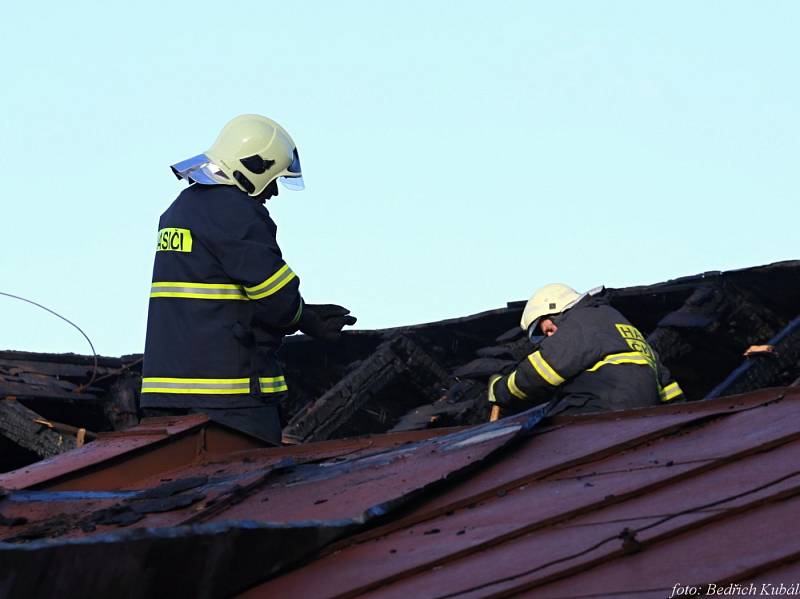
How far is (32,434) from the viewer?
8.15 meters

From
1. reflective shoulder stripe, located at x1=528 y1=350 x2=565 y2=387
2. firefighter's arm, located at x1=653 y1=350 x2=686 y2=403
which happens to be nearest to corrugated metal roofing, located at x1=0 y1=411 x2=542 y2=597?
reflective shoulder stripe, located at x1=528 y1=350 x2=565 y2=387

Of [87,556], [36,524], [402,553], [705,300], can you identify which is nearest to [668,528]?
[402,553]

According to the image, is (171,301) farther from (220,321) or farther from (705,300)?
(705,300)

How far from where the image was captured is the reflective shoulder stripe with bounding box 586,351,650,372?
22.3 ft

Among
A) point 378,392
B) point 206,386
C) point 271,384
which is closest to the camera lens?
point 206,386

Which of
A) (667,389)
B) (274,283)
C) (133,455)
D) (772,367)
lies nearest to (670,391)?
(667,389)

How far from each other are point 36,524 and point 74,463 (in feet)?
2.76

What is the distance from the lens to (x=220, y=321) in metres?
6.17

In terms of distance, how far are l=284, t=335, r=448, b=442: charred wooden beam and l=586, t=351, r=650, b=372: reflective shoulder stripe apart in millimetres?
2141

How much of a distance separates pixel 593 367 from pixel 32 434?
3292 mm

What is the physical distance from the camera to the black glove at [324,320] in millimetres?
6531

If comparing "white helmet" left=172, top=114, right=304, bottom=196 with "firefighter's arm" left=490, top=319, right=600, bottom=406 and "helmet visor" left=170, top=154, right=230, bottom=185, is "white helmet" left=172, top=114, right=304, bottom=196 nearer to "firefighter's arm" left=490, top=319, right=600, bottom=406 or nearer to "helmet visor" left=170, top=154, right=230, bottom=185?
"helmet visor" left=170, top=154, right=230, bottom=185

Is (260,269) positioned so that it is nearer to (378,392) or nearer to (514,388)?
(514,388)

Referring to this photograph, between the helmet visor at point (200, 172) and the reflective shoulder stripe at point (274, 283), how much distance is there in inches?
24.0
